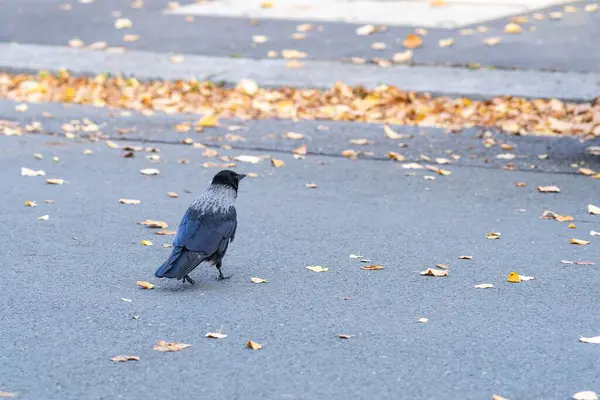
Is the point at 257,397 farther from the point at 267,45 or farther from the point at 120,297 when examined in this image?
the point at 267,45

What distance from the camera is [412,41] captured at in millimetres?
13773

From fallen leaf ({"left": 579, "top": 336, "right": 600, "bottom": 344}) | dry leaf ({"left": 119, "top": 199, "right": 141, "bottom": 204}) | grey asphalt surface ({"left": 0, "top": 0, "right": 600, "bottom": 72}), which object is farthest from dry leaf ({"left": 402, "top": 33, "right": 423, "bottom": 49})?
fallen leaf ({"left": 579, "top": 336, "right": 600, "bottom": 344})

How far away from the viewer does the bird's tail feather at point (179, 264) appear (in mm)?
5668

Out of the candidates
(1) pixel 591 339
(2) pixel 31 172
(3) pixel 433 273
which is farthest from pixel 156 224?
(1) pixel 591 339

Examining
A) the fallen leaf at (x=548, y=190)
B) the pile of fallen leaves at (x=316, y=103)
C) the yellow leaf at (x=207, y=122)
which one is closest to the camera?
the fallen leaf at (x=548, y=190)

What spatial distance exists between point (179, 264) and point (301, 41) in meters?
8.77

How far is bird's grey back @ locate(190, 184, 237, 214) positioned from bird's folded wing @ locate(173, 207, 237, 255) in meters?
0.03

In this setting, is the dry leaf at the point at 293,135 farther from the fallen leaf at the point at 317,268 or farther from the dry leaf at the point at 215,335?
the dry leaf at the point at 215,335

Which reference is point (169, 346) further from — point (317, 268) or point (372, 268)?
point (372, 268)

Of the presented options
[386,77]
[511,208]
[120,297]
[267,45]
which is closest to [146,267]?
[120,297]

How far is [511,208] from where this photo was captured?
26.0ft

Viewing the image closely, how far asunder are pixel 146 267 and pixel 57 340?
1.32 metres

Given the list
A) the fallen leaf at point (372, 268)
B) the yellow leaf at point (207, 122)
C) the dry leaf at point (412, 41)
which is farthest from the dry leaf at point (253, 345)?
the dry leaf at point (412, 41)

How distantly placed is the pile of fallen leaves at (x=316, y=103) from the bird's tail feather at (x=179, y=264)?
5155 millimetres
